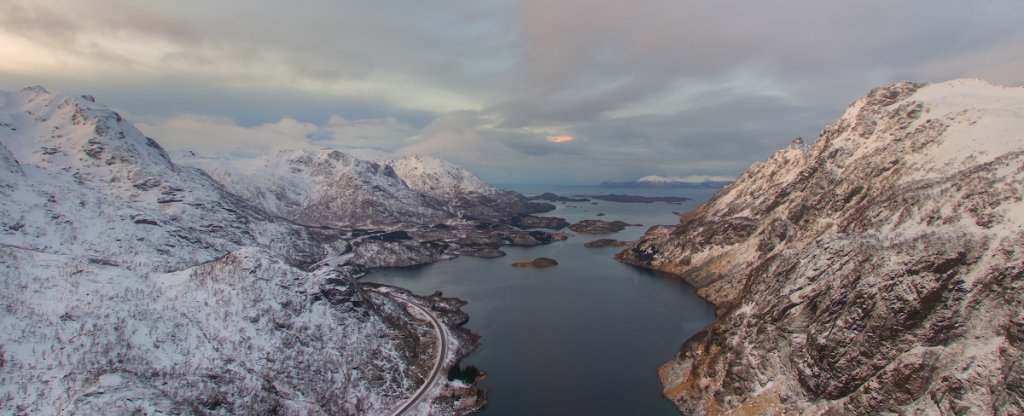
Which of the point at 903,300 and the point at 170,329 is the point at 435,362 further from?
the point at 903,300

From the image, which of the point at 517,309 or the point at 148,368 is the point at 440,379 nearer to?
the point at 148,368

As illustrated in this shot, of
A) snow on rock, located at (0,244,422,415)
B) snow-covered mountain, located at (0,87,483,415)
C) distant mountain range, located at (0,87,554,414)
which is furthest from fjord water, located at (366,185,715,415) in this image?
snow on rock, located at (0,244,422,415)

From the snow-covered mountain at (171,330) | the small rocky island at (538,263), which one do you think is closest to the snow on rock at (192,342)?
the snow-covered mountain at (171,330)

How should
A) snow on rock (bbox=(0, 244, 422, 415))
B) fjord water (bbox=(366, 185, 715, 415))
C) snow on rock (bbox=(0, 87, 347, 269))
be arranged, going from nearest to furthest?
1. snow on rock (bbox=(0, 244, 422, 415))
2. fjord water (bbox=(366, 185, 715, 415))
3. snow on rock (bbox=(0, 87, 347, 269))

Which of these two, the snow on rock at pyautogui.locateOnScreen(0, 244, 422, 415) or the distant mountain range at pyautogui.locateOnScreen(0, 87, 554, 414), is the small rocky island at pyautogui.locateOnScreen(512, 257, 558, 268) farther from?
the snow on rock at pyautogui.locateOnScreen(0, 244, 422, 415)

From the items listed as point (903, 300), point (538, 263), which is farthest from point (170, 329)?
point (538, 263)

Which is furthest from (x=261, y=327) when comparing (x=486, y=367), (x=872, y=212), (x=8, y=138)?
(x=8, y=138)

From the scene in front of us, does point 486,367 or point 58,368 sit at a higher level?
point 58,368
